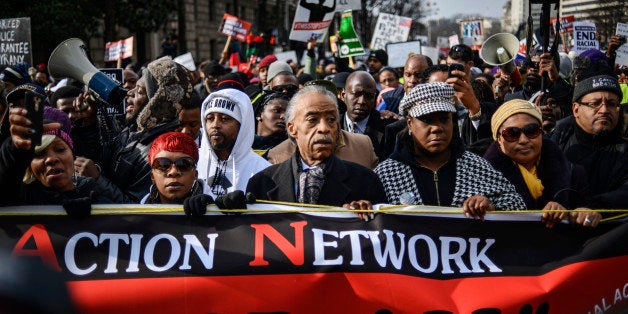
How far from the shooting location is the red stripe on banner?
3316 millimetres

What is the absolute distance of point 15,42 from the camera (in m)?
9.72

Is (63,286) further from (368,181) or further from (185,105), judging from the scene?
(185,105)

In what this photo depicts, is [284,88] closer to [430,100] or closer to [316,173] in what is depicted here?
[430,100]

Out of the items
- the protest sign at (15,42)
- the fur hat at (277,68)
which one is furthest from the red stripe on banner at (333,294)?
the protest sign at (15,42)

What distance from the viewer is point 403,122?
5.85 m

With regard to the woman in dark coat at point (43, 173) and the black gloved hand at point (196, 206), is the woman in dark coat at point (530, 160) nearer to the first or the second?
the black gloved hand at point (196, 206)

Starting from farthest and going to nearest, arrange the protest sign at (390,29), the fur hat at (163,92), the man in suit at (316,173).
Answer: the protest sign at (390,29) → the fur hat at (163,92) → the man in suit at (316,173)

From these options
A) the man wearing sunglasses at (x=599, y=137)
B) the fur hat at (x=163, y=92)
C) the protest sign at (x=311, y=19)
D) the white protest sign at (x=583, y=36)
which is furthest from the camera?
the white protest sign at (x=583, y=36)

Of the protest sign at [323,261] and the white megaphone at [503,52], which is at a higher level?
the white megaphone at [503,52]

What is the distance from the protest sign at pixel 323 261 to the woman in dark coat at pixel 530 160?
1.67ft

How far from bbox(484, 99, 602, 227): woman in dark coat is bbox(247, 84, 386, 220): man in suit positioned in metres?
0.78

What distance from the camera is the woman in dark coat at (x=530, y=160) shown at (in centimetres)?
407

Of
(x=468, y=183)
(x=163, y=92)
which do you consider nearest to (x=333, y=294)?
(x=468, y=183)

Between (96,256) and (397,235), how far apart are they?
1.33 meters
